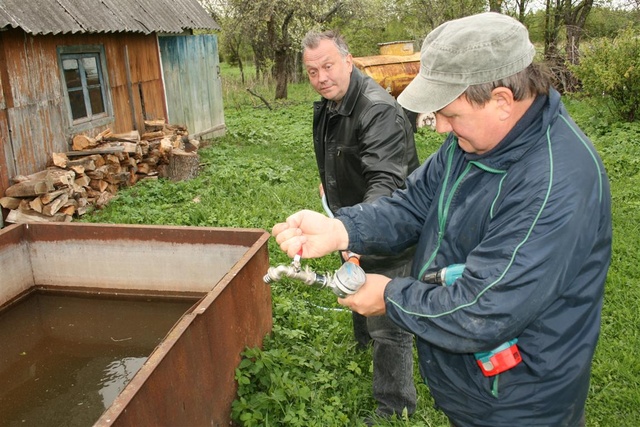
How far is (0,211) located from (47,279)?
2.86 m

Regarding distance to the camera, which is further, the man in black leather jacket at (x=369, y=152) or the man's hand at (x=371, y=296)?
the man in black leather jacket at (x=369, y=152)

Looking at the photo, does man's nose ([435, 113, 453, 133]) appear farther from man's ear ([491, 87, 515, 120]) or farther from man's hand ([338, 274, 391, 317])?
man's hand ([338, 274, 391, 317])

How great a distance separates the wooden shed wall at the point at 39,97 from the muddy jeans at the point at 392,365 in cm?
571

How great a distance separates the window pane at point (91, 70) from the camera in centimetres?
882

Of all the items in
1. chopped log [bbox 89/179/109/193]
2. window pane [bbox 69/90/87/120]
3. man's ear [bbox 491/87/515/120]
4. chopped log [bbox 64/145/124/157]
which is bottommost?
chopped log [bbox 89/179/109/193]

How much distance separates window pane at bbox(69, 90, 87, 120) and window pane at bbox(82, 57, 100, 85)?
37 cm

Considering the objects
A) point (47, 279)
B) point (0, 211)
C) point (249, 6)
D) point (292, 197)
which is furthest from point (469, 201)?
point (249, 6)

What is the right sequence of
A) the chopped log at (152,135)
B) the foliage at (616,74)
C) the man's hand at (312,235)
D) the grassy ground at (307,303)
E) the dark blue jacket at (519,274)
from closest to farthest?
the dark blue jacket at (519,274) < the man's hand at (312,235) < the grassy ground at (307,303) < the chopped log at (152,135) < the foliage at (616,74)

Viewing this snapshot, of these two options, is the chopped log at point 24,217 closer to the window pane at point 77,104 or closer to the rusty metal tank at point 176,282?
the window pane at point 77,104

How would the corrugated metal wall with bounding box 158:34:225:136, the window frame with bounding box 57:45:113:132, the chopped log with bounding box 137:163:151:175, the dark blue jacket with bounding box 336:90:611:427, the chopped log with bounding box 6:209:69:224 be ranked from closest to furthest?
the dark blue jacket with bounding box 336:90:611:427, the chopped log with bounding box 6:209:69:224, the window frame with bounding box 57:45:113:132, the chopped log with bounding box 137:163:151:175, the corrugated metal wall with bounding box 158:34:225:136

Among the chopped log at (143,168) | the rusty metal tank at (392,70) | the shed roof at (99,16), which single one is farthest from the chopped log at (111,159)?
the rusty metal tank at (392,70)

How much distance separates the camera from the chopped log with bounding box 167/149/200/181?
9188 millimetres

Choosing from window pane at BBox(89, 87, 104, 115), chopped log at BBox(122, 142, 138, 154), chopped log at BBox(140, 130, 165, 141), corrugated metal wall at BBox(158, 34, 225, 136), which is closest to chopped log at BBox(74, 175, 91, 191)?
chopped log at BBox(122, 142, 138, 154)

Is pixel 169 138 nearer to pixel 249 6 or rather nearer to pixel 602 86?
pixel 602 86
